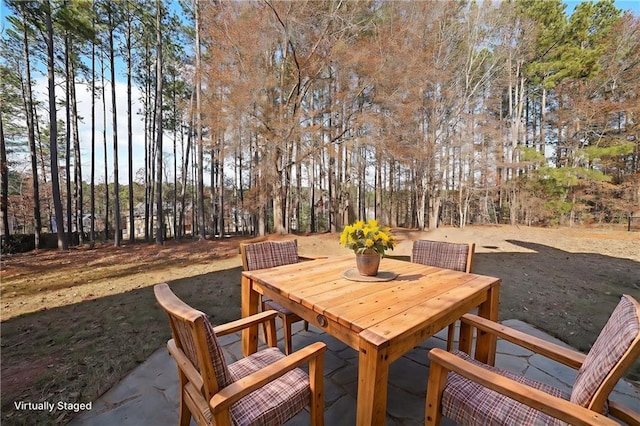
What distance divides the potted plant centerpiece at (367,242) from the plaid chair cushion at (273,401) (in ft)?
2.55

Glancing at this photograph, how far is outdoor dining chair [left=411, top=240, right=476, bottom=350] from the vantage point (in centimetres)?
216

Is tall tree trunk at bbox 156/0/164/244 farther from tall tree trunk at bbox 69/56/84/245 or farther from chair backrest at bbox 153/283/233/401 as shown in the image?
chair backrest at bbox 153/283/233/401

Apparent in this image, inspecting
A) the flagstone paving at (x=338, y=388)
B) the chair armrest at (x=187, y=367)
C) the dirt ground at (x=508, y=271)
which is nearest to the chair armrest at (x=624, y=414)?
the flagstone paving at (x=338, y=388)

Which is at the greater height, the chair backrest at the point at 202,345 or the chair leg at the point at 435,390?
the chair backrest at the point at 202,345

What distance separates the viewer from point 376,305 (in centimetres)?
133

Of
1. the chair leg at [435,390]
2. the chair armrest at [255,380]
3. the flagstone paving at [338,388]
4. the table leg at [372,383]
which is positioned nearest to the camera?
the chair armrest at [255,380]

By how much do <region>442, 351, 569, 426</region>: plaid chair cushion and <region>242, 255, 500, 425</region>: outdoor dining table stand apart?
23 centimetres

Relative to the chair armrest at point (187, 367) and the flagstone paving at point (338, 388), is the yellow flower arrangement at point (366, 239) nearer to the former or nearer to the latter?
the flagstone paving at point (338, 388)

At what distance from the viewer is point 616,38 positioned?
874cm

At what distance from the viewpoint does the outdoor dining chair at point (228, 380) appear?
0.90 metres

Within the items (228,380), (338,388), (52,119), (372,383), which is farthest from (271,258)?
(52,119)

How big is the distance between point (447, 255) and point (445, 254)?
0.02m

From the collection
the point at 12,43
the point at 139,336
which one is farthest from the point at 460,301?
the point at 12,43

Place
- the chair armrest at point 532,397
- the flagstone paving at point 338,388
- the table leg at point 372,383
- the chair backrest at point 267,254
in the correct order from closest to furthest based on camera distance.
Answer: the chair armrest at point 532,397
the table leg at point 372,383
the flagstone paving at point 338,388
the chair backrest at point 267,254
